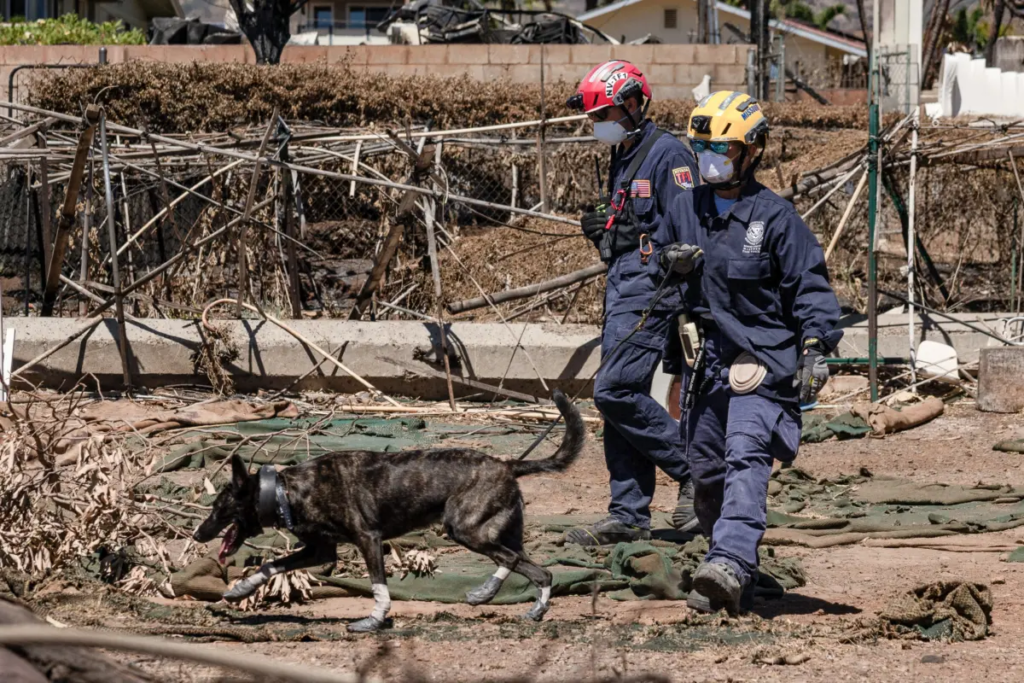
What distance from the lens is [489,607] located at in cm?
567

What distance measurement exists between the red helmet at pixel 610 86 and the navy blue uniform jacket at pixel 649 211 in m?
0.29

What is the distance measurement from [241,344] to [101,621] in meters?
5.78

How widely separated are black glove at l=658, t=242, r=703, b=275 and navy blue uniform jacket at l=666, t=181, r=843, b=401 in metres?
0.06

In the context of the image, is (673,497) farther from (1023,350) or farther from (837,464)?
(1023,350)

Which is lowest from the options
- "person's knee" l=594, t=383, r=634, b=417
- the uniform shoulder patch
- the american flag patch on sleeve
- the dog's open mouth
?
the dog's open mouth

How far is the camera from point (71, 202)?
33.5ft

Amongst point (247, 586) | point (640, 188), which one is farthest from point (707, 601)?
point (640, 188)

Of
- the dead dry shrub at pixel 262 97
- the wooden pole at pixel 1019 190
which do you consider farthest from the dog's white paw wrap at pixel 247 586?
the dead dry shrub at pixel 262 97

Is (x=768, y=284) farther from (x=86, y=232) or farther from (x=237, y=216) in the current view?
(x=86, y=232)

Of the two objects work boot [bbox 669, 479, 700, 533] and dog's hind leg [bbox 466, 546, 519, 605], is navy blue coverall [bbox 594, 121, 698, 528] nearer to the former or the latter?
work boot [bbox 669, 479, 700, 533]

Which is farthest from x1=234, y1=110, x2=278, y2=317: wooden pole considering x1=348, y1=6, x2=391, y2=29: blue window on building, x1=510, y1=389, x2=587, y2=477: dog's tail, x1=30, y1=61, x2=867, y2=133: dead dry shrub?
x1=348, y1=6, x2=391, y2=29: blue window on building

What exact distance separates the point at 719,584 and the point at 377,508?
4.46 ft

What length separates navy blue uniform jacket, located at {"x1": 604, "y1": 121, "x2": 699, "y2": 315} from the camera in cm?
677

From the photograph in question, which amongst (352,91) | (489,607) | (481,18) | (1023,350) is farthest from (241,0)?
(489,607)
